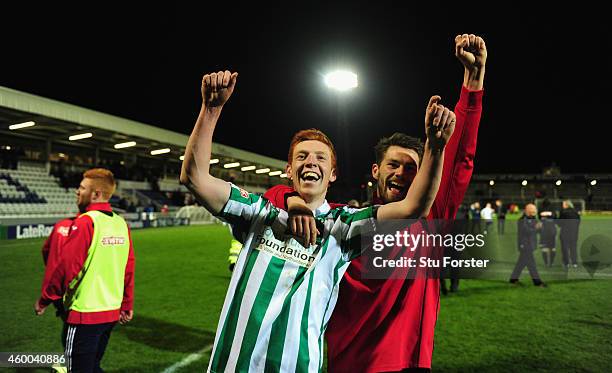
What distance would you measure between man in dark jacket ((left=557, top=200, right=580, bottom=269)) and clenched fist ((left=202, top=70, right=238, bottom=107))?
11.7m

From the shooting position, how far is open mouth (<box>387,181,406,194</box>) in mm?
2312

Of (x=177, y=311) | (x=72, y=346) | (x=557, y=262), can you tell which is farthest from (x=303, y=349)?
(x=557, y=262)

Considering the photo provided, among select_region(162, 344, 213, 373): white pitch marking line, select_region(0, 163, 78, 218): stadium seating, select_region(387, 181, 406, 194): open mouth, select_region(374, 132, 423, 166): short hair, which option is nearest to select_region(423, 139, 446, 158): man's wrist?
select_region(387, 181, 406, 194): open mouth

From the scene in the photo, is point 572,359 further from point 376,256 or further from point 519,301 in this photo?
point 376,256

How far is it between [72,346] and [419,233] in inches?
104

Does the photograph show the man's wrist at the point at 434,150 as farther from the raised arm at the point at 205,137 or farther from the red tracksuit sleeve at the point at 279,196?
the raised arm at the point at 205,137

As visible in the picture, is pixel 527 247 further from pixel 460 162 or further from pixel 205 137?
pixel 205 137

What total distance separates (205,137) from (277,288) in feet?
2.28

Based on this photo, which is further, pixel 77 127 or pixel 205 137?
pixel 77 127

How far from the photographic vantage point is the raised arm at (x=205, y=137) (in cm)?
175

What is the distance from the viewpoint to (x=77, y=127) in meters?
28.8

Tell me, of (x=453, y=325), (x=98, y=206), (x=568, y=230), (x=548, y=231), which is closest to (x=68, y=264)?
(x=98, y=206)

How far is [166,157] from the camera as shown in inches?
1775

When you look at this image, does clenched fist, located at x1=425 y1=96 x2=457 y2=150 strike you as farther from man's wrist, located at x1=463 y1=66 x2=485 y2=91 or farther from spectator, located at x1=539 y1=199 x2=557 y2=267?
spectator, located at x1=539 y1=199 x2=557 y2=267
